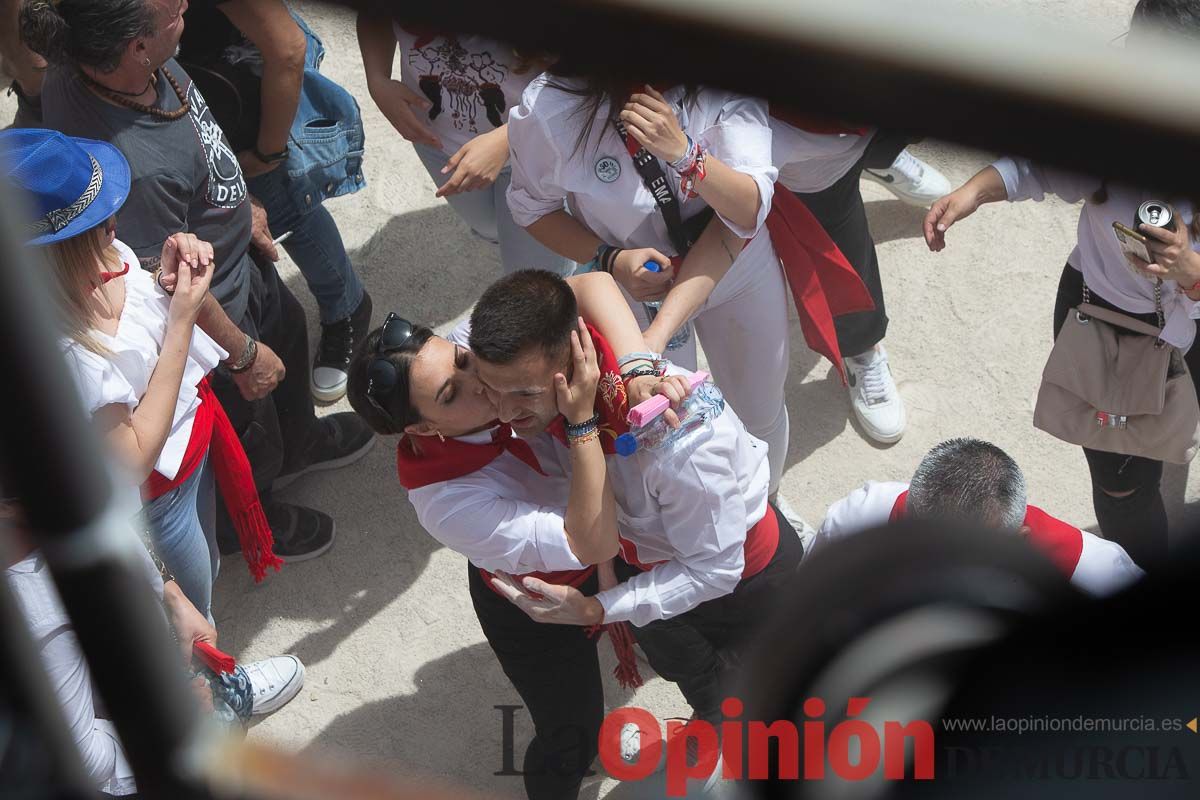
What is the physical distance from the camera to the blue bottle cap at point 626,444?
2.12 m

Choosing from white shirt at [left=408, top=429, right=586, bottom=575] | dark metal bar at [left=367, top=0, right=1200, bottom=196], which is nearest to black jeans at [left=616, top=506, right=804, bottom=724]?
white shirt at [left=408, top=429, right=586, bottom=575]

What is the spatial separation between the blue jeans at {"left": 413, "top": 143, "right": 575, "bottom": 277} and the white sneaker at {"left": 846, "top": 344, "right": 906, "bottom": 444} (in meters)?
0.92

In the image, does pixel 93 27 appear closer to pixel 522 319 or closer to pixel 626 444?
pixel 522 319

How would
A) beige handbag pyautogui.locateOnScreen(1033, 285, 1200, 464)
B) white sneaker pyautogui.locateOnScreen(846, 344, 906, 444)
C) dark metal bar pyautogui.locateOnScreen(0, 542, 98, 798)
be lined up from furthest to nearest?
white sneaker pyautogui.locateOnScreen(846, 344, 906, 444) < beige handbag pyautogui.locateOnScreen(1033, 285, 1200, 464) < dark metal bar pyautogui.locateOnScreen(0, 542, 98, 798)

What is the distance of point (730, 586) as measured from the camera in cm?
228

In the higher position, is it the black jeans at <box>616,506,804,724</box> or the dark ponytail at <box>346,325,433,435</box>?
the dark ponytail at <box>346,325,433,435</box>

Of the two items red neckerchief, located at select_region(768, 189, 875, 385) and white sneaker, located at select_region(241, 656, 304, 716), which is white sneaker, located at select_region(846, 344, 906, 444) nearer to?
red neckerchief, located at select_region(768, 189, 875, 385)

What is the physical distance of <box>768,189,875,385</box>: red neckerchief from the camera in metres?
2.72

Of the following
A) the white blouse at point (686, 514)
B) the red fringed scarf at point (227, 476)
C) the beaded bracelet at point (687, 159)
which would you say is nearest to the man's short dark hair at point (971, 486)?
the white blouse at point (686, 514)

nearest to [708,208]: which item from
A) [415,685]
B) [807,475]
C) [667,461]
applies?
[667,461]

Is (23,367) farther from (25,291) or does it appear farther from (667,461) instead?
(667,461)

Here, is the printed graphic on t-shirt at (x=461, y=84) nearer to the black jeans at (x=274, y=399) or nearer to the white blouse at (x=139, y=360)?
the black jeans at (x=274, y=399)

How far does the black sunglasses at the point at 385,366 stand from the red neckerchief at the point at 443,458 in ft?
0.38

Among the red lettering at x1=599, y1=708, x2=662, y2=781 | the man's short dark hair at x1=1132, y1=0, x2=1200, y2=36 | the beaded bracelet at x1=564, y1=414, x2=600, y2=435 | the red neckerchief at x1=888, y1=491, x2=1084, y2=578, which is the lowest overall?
the red lettering at x1=599, y1=708, x2=662, y2=781
